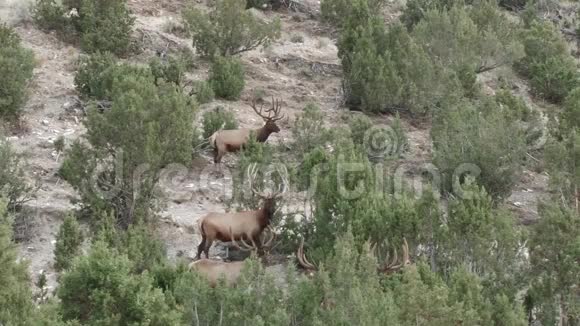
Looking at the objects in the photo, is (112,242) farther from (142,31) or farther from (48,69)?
(142,31)

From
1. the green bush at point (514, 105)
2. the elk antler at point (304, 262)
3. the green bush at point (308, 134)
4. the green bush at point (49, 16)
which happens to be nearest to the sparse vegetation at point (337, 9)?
the green bush at point (514, 105)

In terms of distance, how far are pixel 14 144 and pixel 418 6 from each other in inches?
489

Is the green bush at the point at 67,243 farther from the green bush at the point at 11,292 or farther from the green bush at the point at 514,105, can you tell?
the green bush at the point at 514,105

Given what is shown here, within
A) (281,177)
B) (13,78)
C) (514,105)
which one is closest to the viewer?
(281,177)

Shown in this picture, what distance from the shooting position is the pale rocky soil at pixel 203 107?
38.8ft

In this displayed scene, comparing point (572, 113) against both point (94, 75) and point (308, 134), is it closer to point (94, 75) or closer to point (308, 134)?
point (308, 134)

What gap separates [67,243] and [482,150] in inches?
273

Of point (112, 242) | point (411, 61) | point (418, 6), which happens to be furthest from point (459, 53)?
point (112, 242)

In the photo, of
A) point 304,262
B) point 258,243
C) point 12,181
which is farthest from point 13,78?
point 304,262

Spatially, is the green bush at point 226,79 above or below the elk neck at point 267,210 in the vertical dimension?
below

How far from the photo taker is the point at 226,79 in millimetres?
16719

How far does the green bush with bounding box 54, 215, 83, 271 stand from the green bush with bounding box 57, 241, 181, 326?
2.48 m

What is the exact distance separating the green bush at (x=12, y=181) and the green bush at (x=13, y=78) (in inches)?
91.6

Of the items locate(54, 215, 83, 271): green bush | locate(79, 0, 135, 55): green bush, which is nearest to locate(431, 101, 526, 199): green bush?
locate(54, 215, 83, 271): green bush
